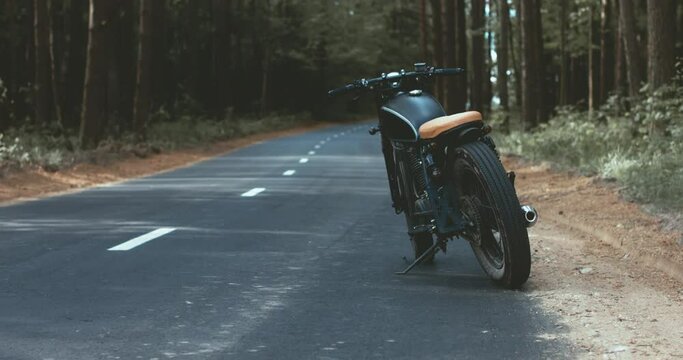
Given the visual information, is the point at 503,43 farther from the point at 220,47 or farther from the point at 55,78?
the point at 220,47

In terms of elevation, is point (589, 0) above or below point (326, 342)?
above

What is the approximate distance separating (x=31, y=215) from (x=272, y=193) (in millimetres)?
4178

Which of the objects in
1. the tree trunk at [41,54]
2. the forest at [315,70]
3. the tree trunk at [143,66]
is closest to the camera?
the forest at [315,70]

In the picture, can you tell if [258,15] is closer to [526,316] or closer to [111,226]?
[111,226]

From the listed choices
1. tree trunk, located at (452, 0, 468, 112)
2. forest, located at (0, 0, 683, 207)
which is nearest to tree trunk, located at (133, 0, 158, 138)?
forest, located at (0, 0, 683, 207)

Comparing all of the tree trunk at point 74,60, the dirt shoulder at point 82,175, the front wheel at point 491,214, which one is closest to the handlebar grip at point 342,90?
the front wheel at point 491,214

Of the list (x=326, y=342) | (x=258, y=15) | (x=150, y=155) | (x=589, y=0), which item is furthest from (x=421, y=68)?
(x=258, y=15)

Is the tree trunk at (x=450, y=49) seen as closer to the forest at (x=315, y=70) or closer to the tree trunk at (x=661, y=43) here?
the forest at (x=315, y=70)

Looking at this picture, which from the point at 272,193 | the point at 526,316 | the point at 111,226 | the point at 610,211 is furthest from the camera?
the point at 272,193

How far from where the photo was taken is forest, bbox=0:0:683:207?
1633 cm

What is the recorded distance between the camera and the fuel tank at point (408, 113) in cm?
636

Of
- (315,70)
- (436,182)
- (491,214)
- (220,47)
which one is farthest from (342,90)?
(315,70)

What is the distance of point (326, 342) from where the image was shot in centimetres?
461

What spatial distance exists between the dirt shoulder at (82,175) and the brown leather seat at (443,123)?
30.7 ft
